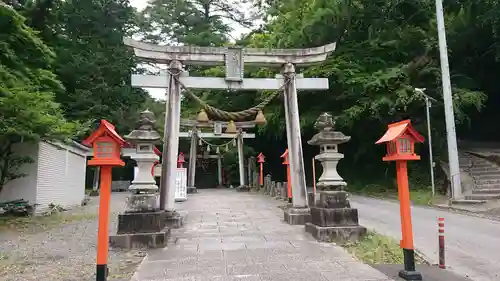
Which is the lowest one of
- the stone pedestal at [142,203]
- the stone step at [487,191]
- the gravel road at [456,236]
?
the gravel road at [456,236]

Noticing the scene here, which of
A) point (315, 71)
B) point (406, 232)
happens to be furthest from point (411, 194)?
point (406, 232)

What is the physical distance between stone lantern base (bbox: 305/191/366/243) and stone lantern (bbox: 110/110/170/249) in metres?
3.10

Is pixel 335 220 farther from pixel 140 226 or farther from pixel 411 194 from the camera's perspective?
pixel 411 194

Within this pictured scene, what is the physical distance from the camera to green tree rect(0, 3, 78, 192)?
350 inches

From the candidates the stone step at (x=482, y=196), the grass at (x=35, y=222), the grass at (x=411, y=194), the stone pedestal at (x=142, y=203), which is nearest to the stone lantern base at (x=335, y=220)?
the stone pedestal at (x=142, y=203)

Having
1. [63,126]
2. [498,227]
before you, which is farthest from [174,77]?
[498,227]

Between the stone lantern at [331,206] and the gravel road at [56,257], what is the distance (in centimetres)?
352

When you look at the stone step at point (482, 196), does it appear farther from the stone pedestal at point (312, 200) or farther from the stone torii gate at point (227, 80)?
the stone torii gate at point (227, 80)

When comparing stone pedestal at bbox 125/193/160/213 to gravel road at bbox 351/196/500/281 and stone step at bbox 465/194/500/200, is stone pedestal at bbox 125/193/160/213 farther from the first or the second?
stone step at bbox 465/194/500/200

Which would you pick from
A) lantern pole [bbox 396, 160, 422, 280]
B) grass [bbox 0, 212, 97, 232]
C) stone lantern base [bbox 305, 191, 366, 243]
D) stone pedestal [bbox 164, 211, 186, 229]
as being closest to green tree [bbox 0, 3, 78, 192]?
grass [bbox 0, 212, 97, 232]

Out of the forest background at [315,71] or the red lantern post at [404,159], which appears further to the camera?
the forest background at [315,71]

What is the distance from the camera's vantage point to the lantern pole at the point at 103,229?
14.7ft

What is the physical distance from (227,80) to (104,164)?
5264 millimetres

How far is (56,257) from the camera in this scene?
614 cm
